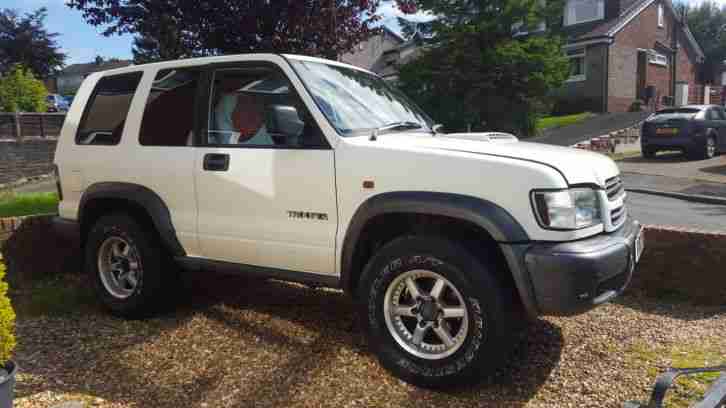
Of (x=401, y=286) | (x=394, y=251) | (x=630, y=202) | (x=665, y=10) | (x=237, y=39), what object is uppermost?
(x=665, y=10)

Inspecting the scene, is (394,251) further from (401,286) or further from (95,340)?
(95,340)

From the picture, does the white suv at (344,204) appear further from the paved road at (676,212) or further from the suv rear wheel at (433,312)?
the paved road at (676,212)

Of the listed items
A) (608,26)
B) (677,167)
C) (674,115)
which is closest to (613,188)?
(677,167)

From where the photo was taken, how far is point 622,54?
28422mm

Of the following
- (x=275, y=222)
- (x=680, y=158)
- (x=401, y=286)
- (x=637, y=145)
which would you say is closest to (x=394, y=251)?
(x=401, y=286)

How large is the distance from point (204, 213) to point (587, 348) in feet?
8.98

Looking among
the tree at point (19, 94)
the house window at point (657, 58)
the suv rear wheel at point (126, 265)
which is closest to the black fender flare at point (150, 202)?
the suv rear wheel at point (126, 265)

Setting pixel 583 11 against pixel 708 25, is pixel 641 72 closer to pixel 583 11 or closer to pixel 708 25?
pixel 583 11

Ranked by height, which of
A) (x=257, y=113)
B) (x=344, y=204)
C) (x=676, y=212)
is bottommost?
(x=676, y=212)

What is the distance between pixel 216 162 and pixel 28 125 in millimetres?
21772

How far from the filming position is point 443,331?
3.35 meters

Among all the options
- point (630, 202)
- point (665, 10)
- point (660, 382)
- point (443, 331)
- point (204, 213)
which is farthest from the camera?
point (665, 10)

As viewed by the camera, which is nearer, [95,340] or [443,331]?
[443,331]

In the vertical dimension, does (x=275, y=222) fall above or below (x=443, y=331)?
above
